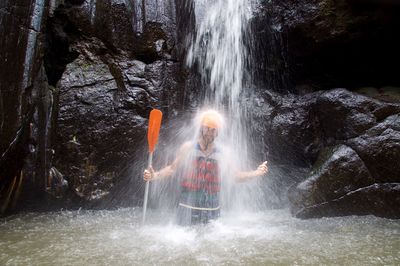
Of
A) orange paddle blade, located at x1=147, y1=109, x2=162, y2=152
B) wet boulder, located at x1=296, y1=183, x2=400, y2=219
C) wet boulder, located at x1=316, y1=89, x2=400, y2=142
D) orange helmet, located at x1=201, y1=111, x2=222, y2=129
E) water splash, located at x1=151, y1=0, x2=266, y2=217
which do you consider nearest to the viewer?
orange paddle blade, located at x1=147, y1=109, x2=162, y2=152

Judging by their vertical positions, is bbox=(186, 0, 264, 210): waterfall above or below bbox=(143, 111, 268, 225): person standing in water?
above

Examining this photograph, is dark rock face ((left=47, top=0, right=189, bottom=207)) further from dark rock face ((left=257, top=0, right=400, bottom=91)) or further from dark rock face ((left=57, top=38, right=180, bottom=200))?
dark rock face ((left=257, top=0, right=400, bottom=91))

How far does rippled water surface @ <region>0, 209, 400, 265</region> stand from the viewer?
98.7 inches

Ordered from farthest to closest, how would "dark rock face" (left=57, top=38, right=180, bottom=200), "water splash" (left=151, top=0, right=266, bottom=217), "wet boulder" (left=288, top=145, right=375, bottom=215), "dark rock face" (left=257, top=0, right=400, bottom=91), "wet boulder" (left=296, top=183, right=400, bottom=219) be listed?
"water splash" (left=151, top=0, right=266, bottom=217) → "dark rock face" (left=257, top=0, right=400, bottom=91) → "dark rock face" (left=57, top=38, right=180, bottom=200) → "wet boulder" (left=288, top=145, right=375, bottom=215) → "wet boulder" (left=296, top=183, right=400, bottom=219)

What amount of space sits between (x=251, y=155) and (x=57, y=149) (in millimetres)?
2761

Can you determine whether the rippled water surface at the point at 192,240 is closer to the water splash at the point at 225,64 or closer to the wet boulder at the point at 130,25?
the water splash at the point at 225,64

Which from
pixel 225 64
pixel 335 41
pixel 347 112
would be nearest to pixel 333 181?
pixel 347 112

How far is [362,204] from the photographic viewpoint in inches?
154

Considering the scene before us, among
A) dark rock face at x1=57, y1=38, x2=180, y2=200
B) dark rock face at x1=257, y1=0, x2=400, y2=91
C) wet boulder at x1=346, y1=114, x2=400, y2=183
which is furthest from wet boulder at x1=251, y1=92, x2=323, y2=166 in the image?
A: dark rock face at x1=57, y1=38, x2=180, y2=200

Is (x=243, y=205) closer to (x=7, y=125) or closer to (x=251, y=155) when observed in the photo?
(x=251, y=155)

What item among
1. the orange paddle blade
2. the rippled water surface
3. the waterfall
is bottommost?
the rippled water surface

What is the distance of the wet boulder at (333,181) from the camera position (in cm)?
396

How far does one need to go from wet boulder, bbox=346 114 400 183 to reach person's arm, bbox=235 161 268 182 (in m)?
1.40

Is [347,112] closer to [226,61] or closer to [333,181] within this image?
[333,181]
